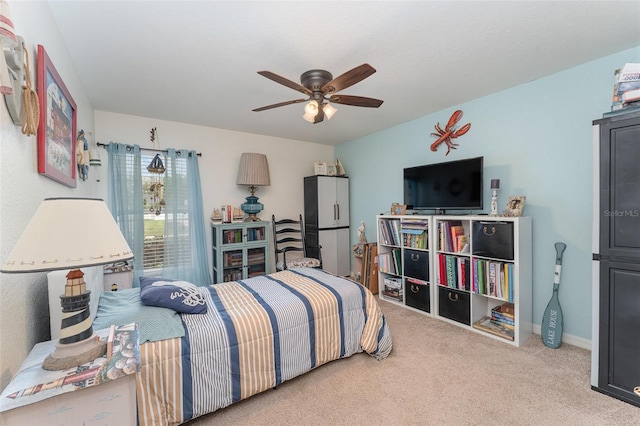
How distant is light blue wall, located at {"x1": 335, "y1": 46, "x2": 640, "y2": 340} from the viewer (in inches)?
92.4

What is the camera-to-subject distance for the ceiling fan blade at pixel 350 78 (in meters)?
1.75

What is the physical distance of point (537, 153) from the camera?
8.71 ft

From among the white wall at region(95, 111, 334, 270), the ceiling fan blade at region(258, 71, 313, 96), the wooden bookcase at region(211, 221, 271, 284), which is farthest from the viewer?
the wooden bookcase at region(211, 221, 271, 284)

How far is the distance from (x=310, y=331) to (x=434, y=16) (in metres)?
2.27

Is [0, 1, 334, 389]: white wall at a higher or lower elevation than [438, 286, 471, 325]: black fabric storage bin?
higher

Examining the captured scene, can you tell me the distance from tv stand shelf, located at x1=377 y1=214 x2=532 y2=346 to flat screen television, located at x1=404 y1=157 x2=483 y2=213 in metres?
0.20

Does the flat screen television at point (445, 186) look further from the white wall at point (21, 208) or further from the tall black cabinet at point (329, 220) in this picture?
the white wall at point (21, 208)

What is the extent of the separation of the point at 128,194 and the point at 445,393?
3811 mm

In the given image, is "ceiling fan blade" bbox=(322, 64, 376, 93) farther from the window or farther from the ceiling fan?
the window

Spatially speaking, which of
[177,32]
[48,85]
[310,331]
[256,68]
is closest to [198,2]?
[177,32]

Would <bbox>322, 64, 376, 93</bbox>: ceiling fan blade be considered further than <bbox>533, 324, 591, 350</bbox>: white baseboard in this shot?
No

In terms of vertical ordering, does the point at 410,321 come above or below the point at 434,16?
below

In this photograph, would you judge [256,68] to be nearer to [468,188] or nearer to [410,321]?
[468,188]

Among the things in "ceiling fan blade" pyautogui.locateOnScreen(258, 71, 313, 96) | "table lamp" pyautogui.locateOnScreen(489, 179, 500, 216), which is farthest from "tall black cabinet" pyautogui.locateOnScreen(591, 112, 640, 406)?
"ceiling fan blade" pyautogui.locateOnScreen(258, 71, 313, 96)
